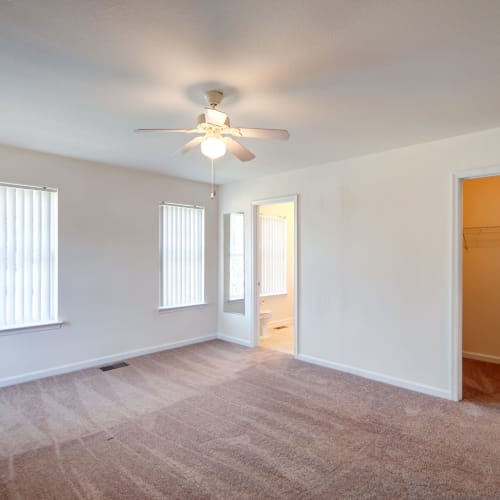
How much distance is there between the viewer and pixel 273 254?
6840mm

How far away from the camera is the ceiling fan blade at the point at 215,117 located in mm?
2178

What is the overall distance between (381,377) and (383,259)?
51.9 inches

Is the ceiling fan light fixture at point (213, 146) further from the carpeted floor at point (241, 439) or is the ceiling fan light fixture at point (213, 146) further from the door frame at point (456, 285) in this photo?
the door frame at point (456, 285)

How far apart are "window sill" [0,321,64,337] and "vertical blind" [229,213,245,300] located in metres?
2.52

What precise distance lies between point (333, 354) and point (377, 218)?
5.73ft

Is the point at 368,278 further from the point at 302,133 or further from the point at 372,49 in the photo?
the point at 372,49

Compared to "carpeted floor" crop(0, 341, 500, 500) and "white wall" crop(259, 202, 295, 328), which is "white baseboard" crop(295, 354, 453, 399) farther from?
"white wall" crop(259, 202, 295, 328)

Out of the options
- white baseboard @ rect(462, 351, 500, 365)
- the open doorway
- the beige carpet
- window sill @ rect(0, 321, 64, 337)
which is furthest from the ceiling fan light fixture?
white baseboard @ rect(462, 351, 500, 365)

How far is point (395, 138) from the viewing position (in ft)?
11.2

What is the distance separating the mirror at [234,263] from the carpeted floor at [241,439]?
1658 mm

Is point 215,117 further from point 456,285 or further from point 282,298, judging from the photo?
point 282,298

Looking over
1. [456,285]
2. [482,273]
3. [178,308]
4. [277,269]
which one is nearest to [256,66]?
[456,285]

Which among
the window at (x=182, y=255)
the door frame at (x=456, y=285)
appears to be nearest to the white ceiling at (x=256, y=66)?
the door frame at (x=456, y=285)

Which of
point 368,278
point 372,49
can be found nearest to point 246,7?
point 372,49
